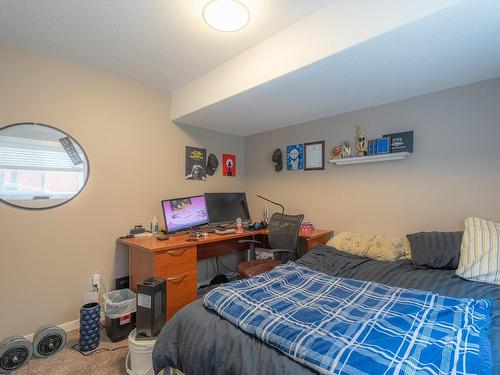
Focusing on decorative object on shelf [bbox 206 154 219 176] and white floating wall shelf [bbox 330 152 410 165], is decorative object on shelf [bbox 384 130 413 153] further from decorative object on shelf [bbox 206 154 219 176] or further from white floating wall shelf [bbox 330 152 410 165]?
decorative object on shelf [bbox 206 154 219 176]

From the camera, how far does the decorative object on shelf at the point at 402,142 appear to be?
2377 mm

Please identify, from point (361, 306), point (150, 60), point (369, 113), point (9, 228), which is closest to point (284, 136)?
point (369, 113)

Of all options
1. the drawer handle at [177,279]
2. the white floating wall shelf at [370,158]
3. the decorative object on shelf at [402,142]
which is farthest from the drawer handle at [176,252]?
the decorative object on shelf at [402,142]

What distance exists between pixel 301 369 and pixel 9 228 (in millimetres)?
2351

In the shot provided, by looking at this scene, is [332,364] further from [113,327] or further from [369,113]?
[369,113]

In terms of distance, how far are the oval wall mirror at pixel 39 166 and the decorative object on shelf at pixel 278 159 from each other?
2184mm

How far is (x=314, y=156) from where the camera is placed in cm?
310

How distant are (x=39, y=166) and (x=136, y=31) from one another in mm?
1375

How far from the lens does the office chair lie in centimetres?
236

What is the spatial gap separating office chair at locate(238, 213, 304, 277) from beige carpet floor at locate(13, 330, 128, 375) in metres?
1.12

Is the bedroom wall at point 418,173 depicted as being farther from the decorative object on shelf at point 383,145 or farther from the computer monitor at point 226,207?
the computer monitor at point 226,207

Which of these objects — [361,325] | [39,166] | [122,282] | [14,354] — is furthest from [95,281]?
[361,325]

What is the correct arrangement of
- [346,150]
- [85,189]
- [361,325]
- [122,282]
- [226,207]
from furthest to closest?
[226,207] → [346,150] → [122,282] → [85,189] → [361,325]

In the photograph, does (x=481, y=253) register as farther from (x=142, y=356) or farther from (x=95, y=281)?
(x=95, y=281)
